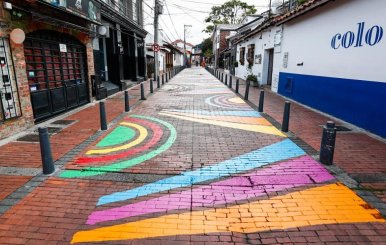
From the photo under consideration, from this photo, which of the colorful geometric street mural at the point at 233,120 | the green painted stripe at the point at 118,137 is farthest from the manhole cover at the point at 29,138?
the colorful geometric street mural at the point at 233,120

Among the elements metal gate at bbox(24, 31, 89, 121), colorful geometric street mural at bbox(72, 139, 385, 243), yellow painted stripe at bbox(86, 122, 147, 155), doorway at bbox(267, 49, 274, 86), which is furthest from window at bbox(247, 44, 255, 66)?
colorful geometric street mural at bbox(72, 139, 385, 243)

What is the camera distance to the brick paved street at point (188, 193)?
3256 millimetres

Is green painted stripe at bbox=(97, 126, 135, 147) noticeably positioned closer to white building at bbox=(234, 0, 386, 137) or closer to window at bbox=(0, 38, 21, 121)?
window at bbox=(0, 38, 21, 121)

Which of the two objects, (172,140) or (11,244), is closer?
(11,244)

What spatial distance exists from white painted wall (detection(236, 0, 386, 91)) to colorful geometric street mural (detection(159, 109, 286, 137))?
2.92 m

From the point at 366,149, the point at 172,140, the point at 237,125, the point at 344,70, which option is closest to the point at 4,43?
the point at 172,140

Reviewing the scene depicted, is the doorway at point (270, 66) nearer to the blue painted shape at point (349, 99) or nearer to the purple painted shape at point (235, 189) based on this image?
the blue painted shape at point (349, 99)

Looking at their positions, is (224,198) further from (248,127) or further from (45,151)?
(248,127)

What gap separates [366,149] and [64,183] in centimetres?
Result: 609

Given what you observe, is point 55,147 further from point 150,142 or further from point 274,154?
point 274,154

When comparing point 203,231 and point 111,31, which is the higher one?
point 111,31

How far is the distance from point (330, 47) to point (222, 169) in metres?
7.01

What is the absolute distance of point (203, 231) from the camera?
3297mm

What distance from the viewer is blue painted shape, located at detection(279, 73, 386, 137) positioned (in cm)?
695
